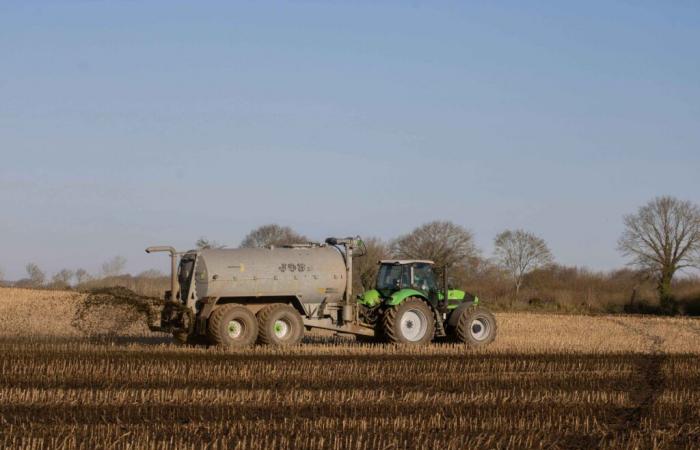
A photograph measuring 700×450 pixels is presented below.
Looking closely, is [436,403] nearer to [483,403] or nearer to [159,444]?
[483,403]

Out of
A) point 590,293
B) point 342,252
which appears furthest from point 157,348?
A: point 590,293

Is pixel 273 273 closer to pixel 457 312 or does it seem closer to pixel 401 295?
pixel 401 295

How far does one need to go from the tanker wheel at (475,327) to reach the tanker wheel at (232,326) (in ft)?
15.8

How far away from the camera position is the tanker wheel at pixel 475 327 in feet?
77.4

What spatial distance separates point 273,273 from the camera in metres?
22.6

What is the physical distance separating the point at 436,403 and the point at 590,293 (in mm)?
41042

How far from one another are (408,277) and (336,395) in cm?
953

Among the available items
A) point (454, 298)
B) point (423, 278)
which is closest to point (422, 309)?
point (423, 278)

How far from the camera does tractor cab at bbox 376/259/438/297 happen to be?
23.7 m

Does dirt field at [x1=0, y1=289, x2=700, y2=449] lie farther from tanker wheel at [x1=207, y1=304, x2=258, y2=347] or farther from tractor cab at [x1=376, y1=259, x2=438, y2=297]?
tractor cab at [x1=376, y1=259, x2=438, y2=297]

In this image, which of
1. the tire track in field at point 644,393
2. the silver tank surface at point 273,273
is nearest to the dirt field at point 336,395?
the tire track in field at point 644,393

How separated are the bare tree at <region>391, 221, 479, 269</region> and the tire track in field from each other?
11498 mm

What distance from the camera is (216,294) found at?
72.4 feet

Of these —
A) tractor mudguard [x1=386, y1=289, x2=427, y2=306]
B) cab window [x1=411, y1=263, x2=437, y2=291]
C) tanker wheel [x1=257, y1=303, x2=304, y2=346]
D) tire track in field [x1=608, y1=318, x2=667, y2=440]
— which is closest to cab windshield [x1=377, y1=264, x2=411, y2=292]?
cab window [x1=411, y1=263, x2=437, y2=291]
